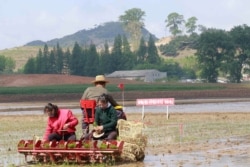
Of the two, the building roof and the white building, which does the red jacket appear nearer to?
the building roof

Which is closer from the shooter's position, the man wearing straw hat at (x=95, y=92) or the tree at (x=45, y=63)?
the man wearing straw hat at (x=95, y=92)

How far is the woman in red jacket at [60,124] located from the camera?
1497cm

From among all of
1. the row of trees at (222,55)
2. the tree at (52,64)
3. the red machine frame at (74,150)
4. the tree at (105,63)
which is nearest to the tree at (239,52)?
the row of trees at (222,55)

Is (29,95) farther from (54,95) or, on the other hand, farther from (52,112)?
(52,112)

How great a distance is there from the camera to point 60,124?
15062mm

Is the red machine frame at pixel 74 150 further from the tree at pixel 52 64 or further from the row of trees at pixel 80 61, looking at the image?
the tree at pixel 52 64

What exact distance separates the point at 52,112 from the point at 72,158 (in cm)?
105

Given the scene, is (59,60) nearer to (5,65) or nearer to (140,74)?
(140,74)

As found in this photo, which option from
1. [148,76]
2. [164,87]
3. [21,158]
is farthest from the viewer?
[148,76]

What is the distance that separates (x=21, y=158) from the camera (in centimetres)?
1628

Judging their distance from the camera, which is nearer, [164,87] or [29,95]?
[29,95]

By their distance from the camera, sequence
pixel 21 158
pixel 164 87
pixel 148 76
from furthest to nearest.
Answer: pixel 148 76, pixel 164 87, pixel 21 158

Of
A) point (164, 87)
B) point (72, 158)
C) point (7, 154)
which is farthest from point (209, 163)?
point (164, 87)

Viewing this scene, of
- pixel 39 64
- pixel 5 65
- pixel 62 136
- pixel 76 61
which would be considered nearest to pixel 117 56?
pixel 76 61
